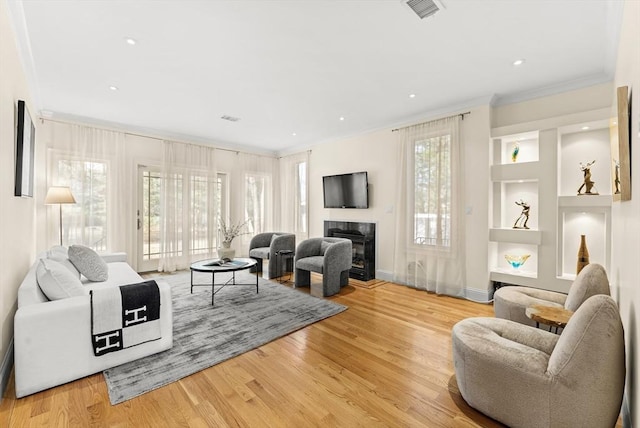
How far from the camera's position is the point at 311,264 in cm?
436

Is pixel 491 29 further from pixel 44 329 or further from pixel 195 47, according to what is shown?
pixel 44 329

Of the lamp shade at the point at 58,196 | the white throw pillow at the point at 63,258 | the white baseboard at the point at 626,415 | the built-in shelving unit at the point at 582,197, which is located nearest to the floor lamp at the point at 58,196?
the lamp shade at the point at 58,196

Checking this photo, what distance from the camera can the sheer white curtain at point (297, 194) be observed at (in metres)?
6.61

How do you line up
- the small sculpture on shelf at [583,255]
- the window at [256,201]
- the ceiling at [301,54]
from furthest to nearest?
the window at [256,201], the small sculpture on shelf at [583,255], the ceiling at [301,54]

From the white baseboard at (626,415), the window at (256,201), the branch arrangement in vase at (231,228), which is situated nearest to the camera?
the white baseboard at (626,415)

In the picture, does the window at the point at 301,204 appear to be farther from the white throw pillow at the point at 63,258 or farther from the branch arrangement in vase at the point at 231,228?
the white throw pillow at the point at 63,258

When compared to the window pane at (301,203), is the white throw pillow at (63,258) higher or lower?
lower

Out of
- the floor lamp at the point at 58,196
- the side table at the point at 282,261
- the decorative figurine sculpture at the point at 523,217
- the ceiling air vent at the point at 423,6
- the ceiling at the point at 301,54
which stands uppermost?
the ceiling at the point at 301,54

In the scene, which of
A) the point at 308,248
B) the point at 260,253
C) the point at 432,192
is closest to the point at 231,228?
the point at 260,253

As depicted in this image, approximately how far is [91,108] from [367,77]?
13.2ft

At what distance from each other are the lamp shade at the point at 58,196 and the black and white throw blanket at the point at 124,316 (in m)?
2.65

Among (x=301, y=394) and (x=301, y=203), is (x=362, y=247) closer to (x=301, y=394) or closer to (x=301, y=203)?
(x=301, y=203)

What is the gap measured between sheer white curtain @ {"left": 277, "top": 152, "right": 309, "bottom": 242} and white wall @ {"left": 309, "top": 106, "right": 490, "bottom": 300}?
0.17 m

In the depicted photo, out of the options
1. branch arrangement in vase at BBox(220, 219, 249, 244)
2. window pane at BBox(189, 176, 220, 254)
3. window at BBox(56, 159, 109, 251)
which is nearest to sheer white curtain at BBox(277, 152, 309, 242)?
branch arrangement in vase at BBox(220, 219, 249, 244)
